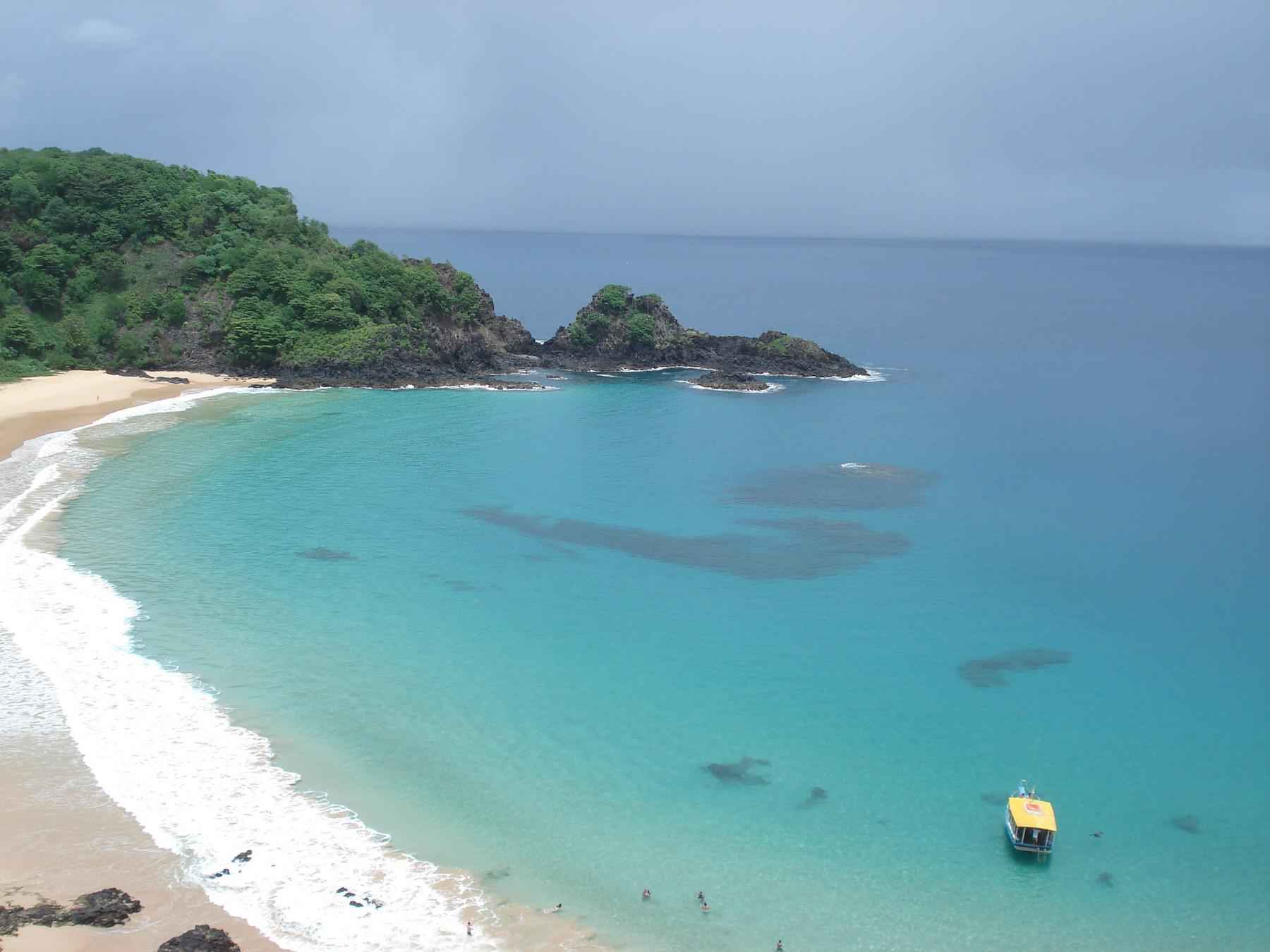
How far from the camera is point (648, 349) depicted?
86000mm

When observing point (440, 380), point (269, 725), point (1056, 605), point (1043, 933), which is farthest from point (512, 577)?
point (440, 380)

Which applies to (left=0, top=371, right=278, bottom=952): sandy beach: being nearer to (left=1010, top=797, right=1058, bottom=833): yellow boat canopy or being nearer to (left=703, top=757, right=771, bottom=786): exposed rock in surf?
(left=703, top=757, right=771, bottom=786): exposed rock in surf

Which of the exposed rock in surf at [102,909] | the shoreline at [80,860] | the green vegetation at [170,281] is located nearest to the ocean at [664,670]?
the shoreline at [80,860]

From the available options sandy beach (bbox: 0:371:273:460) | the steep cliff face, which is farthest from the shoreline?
the steep cliff face

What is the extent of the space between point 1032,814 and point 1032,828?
1.29ft

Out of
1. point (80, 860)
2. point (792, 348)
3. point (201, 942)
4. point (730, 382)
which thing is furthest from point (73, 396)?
point (792, 348)

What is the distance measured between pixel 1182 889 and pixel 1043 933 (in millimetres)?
3949

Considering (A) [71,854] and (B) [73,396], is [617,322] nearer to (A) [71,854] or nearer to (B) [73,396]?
(B) [73,396]

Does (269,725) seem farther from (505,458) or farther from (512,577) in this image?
(505,458)

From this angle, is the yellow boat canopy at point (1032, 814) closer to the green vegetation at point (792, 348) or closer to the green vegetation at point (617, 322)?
the green vegetation at point (617, 322)

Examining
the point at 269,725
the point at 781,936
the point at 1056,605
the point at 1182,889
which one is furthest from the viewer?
the point at 1056,605

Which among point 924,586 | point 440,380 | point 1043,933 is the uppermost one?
point 440,380

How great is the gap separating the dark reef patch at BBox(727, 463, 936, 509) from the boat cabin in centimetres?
2556

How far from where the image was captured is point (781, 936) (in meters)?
20.3
